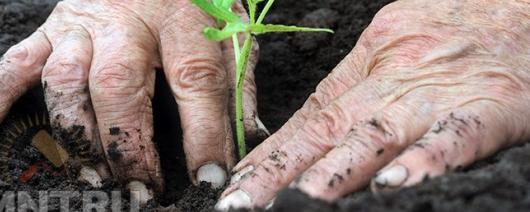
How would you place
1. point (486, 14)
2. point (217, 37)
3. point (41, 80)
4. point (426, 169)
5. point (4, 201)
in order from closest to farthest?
point (426, 169)
point (217, 37)
point (4, 201)
point (486, 14)
point (41, 80)

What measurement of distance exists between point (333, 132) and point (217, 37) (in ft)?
1.02

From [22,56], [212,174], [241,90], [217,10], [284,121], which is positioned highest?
[217,10]

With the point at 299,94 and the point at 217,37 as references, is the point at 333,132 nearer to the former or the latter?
the point at 217,37

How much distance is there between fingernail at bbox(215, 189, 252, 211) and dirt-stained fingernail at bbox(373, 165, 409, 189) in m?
0.26

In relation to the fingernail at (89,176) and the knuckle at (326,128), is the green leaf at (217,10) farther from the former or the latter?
the fingernail at (89,176)

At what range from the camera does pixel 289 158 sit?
128 cm

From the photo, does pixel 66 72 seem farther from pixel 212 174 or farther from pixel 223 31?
pixel 223 31

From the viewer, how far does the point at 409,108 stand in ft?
4.12

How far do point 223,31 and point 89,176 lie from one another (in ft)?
1.94

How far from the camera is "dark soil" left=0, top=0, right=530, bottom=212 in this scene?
0.96 meters

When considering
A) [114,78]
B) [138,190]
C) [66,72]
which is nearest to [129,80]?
[114,78]

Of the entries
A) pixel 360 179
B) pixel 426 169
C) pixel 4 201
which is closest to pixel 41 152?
pixel 4 201

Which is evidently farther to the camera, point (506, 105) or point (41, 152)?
point (41, 152)

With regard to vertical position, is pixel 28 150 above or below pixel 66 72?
below
